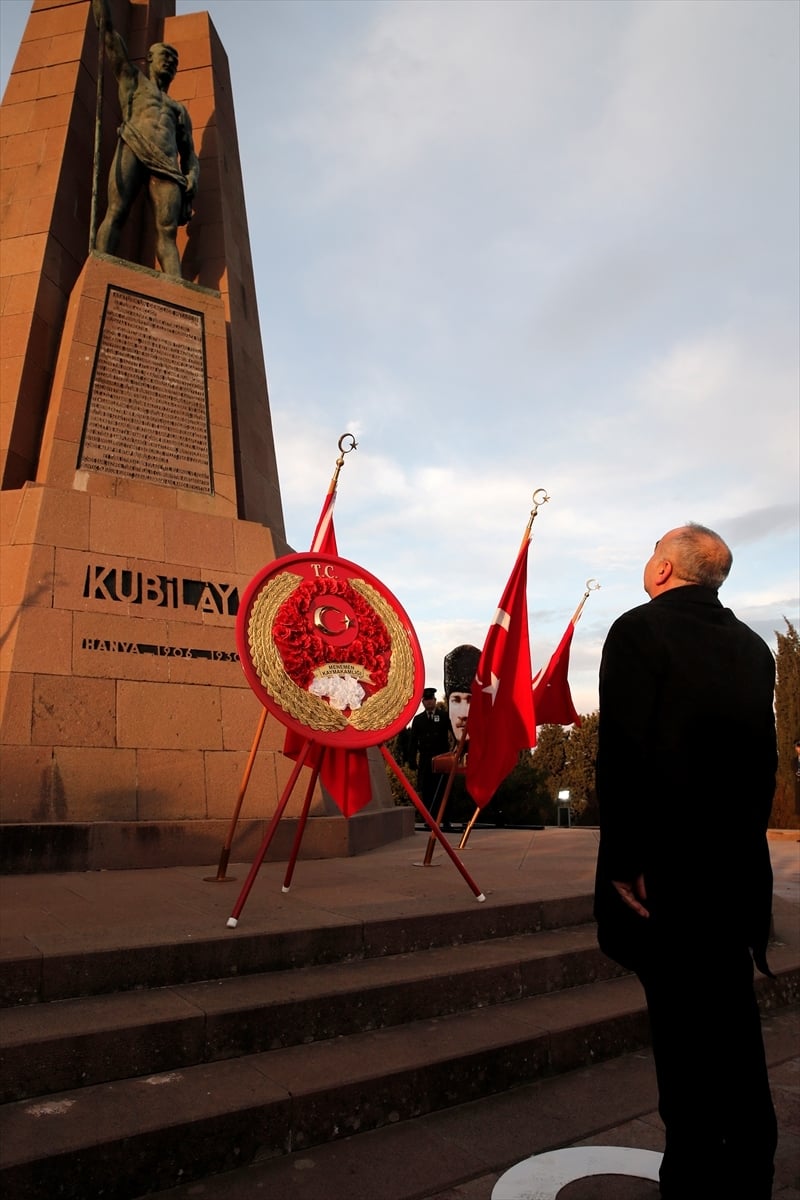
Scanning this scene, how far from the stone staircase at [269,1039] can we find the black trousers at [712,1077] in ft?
3.86

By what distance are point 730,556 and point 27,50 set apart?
1211 centimetres

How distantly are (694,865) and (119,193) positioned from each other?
32.5 feet

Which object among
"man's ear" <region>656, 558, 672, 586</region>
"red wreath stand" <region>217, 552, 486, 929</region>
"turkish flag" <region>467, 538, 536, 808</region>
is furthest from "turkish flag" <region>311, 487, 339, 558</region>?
"man's ear" <region>656, 558, 672, 586</region>

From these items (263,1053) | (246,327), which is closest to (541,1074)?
(263,1053)

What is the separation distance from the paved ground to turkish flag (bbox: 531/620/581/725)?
1.27m

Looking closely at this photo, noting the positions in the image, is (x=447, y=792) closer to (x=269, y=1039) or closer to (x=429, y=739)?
(x=269, y=1039)

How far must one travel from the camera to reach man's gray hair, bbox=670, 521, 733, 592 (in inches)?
98.9

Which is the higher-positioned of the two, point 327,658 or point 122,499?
point 122,499

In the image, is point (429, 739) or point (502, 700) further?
point (429, 739)

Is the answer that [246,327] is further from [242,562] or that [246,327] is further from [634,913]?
[634,913]

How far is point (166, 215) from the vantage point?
32.3 ft

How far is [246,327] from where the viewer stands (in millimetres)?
11062

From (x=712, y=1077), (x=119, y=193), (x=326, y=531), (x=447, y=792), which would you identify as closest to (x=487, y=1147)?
(x=712, y=1077)

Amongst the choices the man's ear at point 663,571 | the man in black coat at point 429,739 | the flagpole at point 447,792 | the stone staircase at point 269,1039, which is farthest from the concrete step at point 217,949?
the man in black coat at point 429,739
